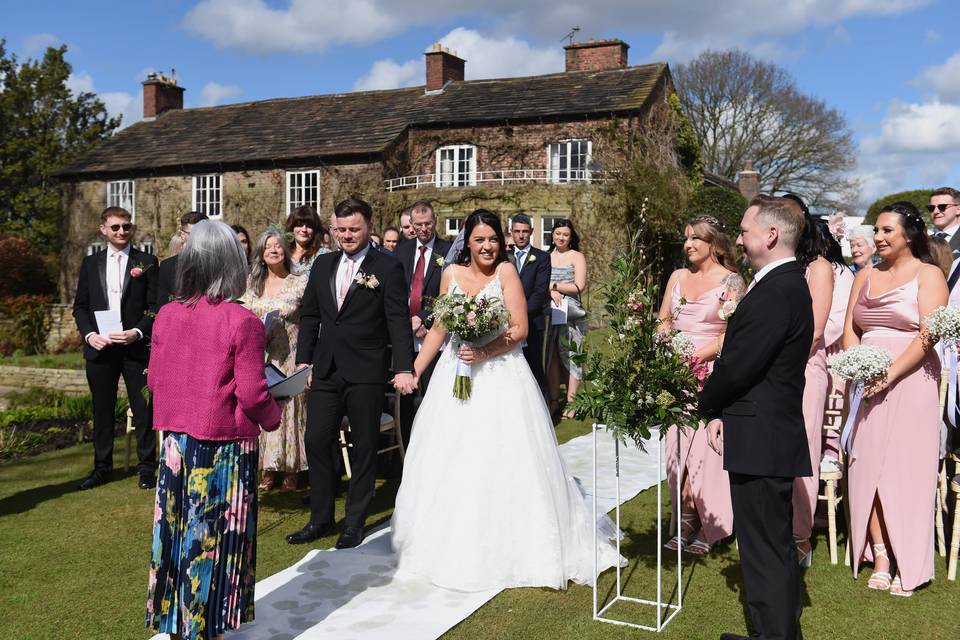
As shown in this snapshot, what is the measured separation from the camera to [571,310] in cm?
1088

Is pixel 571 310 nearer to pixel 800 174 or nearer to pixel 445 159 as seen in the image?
pixel 445 159

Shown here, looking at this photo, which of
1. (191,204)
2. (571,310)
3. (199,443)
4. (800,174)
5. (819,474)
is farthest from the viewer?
(800,174)

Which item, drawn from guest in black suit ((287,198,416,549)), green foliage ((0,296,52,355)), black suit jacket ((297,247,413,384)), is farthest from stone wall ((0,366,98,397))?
black suit jacket ((297,247,413,384))

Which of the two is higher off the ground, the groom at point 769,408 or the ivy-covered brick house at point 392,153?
the ivy-covered brick house at point 392,153

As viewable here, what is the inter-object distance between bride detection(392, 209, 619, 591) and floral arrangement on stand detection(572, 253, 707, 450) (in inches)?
39.6

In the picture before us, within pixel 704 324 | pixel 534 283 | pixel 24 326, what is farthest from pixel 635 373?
pixel 24 326

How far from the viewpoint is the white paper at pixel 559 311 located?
10.7 meters

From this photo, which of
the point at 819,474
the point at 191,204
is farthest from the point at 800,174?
the point at 819,474

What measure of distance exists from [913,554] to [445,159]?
2536 centimetres

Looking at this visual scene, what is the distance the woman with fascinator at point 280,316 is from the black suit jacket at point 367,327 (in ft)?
4.16

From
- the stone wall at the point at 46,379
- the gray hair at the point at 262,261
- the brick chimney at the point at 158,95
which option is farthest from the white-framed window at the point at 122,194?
the gray hair at the point at 262,261

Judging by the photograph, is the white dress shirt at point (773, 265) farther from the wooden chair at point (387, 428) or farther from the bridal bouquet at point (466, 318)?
the wooden chair at point (387, 428)

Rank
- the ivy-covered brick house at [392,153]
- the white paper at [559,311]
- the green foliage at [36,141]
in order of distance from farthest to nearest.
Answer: the green foliage at [36,141] < the ivy-covered brick house at [392,153] < the white paper at [559,311]

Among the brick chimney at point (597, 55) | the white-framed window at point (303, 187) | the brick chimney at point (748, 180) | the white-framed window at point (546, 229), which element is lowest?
the white-framed window at point (546, 229)
